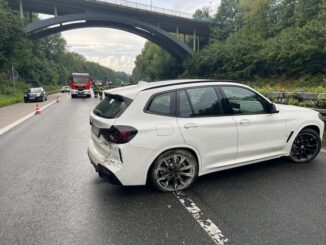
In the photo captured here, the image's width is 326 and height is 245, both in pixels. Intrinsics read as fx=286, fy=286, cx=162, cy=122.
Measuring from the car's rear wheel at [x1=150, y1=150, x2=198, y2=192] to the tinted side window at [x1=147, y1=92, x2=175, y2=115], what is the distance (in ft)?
1.91

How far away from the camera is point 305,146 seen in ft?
17.6

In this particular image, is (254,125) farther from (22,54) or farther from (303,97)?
(22,54)

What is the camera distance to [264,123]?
4.73 metres

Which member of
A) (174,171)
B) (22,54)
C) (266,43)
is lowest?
(174,171)

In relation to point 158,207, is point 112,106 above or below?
above

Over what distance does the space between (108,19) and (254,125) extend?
144 feet

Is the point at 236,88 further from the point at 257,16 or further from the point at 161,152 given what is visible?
the point at 257,16

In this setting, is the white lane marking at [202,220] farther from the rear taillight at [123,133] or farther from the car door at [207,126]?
the rear taillight at [123,133]

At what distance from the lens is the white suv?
Answer: 12.7 feet

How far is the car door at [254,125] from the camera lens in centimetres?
455

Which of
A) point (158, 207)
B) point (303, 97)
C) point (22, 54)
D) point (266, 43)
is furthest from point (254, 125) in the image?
point (266, 43)

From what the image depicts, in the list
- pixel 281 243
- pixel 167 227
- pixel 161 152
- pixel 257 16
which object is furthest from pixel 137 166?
pixel 257 16

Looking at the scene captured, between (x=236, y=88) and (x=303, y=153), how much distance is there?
1.97m

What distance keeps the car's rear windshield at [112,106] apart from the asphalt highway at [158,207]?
1156 millimetres
